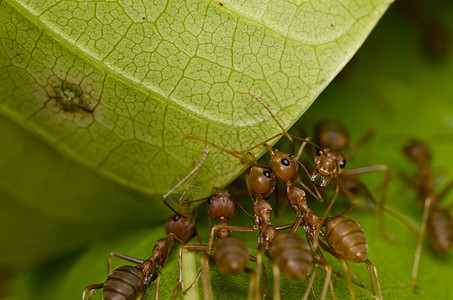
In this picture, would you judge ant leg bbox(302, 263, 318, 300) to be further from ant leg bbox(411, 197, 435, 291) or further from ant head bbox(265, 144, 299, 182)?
ant leg bbox(411, 197, 435, 291)

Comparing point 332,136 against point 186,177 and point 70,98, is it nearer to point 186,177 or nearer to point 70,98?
point 186,177

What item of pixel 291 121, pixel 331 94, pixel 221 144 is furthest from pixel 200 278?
pixel 331 94

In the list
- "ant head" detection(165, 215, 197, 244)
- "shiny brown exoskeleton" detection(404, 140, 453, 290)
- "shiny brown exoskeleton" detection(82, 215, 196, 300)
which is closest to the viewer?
"shiny brown exoskeleton" detection(82, 215, 196, 300)

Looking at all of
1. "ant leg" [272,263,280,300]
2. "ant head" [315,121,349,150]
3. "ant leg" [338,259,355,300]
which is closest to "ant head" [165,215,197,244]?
"ant leg" [272,263,280,300]

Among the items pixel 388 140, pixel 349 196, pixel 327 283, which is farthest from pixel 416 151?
pixel 327 283

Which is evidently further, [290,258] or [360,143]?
[360,143]
